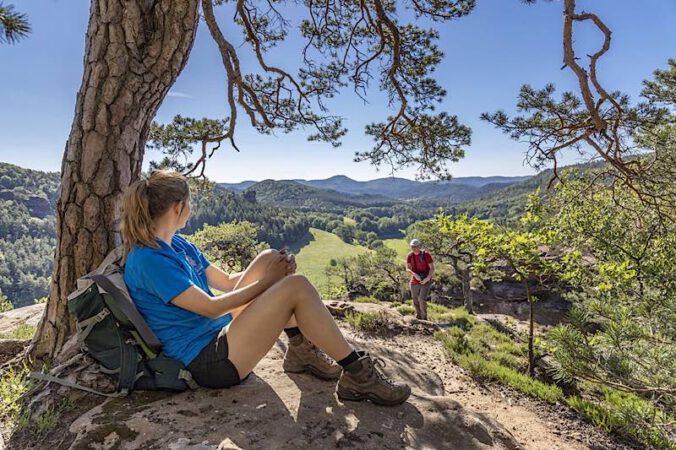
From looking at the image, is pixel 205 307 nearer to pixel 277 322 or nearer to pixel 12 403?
pixel 277 322

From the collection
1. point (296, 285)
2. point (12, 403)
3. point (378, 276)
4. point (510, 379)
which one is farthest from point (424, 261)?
point (378, 276)

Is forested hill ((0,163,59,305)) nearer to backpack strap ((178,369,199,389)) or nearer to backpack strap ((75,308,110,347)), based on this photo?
backpack strap ((75,308,110,347))

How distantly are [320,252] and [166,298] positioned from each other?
307 feet

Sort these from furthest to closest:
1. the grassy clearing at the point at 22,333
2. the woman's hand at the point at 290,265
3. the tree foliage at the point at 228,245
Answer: the tree foliage at the point at 228,245
the grassy clearing at the point at 22,333
the woman's hand at the point at 290,265

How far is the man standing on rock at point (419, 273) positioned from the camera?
7621 millimetres

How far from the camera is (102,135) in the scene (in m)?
2.55

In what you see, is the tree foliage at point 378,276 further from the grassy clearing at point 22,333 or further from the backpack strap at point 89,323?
the backpack strap at point 89,323

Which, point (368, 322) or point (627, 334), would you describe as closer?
point (627, 334)

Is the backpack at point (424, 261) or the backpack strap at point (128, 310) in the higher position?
the backpack strap at point (128, 310)

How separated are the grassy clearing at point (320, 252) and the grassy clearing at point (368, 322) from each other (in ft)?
210

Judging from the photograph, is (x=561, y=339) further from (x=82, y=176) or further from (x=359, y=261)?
(x=359, y=261)

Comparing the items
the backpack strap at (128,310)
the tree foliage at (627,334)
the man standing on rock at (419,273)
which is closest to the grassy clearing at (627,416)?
the tree foliage at (627,334)

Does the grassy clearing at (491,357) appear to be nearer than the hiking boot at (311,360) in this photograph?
No

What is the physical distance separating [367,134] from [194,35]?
12.6ft
